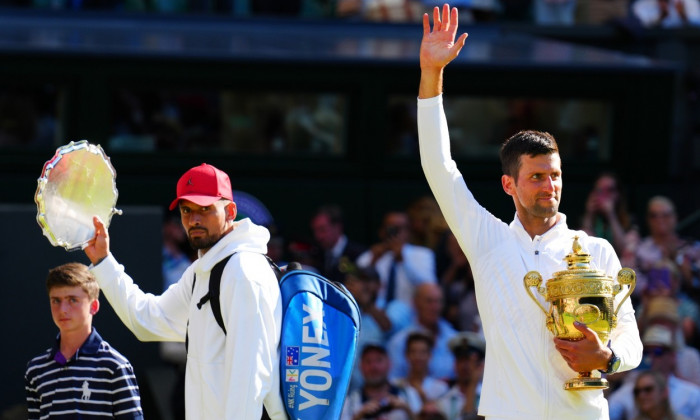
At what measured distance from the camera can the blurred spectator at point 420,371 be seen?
9102 mm

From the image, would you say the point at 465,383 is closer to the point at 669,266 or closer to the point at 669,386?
the point at 669,386

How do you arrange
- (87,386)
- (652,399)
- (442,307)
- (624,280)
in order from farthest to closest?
(442,307), (652,399), (87,386), (624,280)

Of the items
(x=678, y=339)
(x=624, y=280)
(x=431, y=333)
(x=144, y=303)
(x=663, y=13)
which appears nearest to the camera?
(x=624, y=280)

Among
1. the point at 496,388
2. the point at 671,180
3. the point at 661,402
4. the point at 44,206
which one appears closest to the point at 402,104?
the point at 671,180

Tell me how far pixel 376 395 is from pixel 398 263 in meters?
1.49

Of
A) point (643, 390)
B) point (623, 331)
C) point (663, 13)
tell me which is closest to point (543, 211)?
point (623, 331)

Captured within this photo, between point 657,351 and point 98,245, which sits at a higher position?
point 657,351

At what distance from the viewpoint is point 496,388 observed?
15.5 ft

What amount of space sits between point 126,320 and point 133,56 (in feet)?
20.4

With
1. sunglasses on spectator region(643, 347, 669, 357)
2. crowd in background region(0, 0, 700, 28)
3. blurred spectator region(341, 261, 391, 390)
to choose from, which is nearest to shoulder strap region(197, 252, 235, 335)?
blurred spectator region(341, 261, 391, 390)

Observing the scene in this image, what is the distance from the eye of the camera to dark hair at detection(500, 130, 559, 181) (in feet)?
15.8

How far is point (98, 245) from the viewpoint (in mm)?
5512

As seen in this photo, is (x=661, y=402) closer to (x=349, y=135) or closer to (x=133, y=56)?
(x=349, y=135)

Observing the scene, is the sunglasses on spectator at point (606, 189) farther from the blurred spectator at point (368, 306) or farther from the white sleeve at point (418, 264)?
Result: the blurred spectator at point (368, 306)
